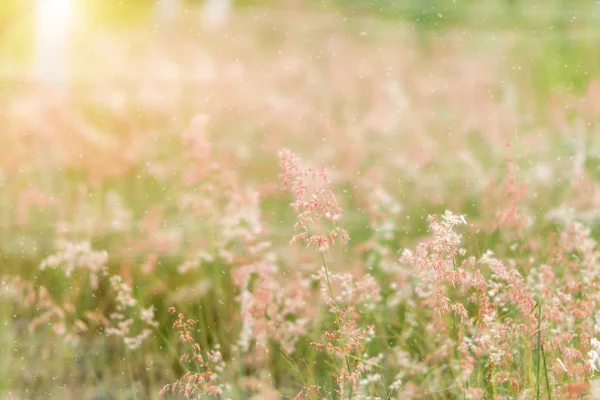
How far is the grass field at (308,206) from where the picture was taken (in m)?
1.51

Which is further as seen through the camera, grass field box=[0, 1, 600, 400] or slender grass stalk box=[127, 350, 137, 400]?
slender grass stalk box=[127, 350, 137, 400]

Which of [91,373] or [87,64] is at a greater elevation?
[87,64]

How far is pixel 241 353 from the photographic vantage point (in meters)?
1.82

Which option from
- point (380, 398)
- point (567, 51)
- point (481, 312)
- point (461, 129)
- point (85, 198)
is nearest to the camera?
point (481, 312)

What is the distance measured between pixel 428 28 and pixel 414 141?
1.78 feet

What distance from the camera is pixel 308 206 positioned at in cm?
136

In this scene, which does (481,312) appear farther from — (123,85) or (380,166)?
(123,85)

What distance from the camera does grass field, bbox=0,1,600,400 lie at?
4.96ft

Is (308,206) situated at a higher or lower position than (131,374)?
higher

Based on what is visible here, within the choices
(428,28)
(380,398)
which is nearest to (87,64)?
(428,28)

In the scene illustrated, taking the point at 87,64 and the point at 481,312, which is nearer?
the point at 481,312

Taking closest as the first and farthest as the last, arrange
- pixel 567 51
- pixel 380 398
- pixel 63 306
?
pixel 380 398, pixel 63 306, pixel 567 51

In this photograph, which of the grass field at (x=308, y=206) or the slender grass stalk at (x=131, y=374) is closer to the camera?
the grass field at (x=308, y=206)

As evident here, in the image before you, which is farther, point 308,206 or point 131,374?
point 131,374
